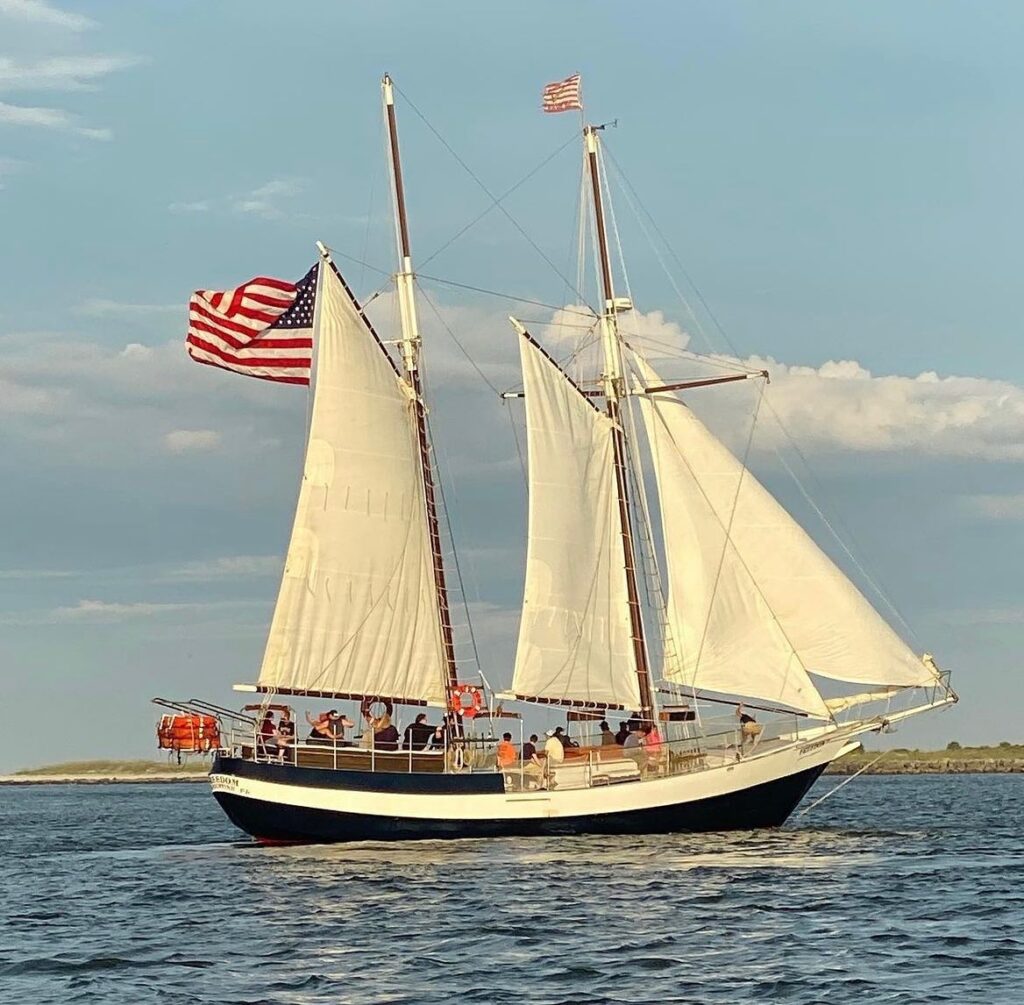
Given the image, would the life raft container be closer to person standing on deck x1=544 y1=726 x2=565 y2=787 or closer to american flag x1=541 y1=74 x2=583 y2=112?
person standing on deck x1=544 y1=726 x2=565 y2=787

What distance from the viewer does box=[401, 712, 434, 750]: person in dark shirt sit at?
60031mm

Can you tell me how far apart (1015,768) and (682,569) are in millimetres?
116392

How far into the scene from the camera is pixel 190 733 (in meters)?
61.4

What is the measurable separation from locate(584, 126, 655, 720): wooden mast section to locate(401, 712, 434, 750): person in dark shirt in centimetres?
681

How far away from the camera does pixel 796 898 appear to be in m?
42.0

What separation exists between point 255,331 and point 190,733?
1302 centimetres

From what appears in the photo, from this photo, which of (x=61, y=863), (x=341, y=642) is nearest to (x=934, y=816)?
(x=341, y=642)

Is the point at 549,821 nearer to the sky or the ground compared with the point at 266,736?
nearer to the ground

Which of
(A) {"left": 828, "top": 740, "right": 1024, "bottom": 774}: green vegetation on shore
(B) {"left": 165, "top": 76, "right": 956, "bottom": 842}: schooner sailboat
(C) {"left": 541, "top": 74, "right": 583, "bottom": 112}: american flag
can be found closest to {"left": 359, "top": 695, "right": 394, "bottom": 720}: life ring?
(B) {"left": 165, "top": 76, "right": 956, "bottom": 842}: schooner sailboat

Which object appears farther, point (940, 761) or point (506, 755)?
point (940, 761)

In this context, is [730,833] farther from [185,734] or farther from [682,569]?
[185,734]

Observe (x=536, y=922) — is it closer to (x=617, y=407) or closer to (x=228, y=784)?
(x=228, y=784)

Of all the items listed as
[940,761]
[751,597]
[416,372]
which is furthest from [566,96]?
→ [940,761]

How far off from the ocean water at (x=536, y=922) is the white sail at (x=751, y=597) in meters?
5.06
